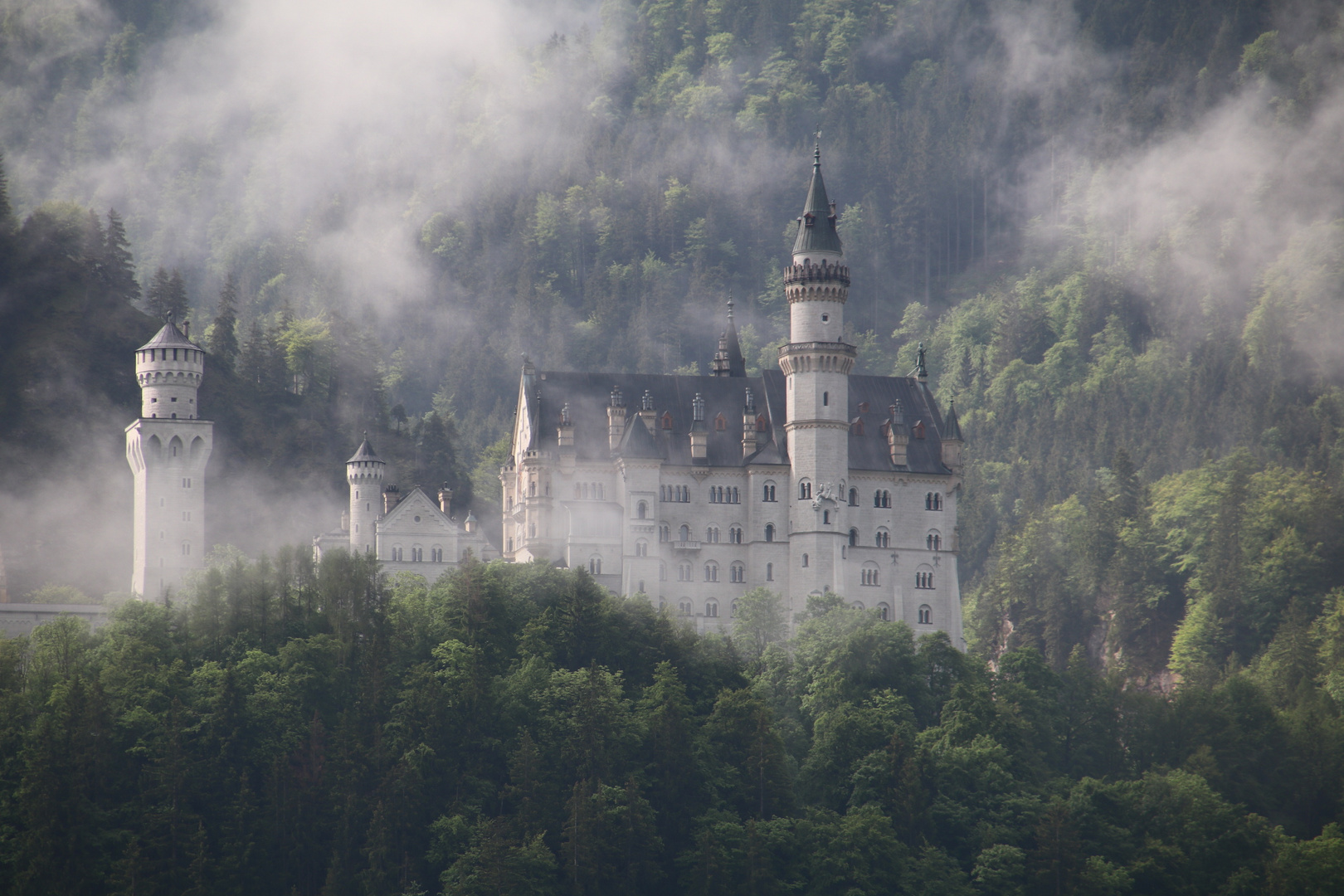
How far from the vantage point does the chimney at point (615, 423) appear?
92.6 metres

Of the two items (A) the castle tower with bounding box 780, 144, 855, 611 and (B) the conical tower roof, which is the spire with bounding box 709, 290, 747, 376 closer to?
(A) the castle tower with bounding box 780, 144, 855, 611

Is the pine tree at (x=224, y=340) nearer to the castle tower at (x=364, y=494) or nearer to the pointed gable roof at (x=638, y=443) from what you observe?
the castle tower at (x=364, y=494)

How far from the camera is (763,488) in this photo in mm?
92562

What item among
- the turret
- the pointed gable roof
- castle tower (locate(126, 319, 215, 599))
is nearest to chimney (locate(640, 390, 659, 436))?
the pointed gable roof

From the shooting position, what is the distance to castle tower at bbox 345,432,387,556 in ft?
305

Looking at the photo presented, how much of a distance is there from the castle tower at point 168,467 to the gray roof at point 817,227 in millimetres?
27595

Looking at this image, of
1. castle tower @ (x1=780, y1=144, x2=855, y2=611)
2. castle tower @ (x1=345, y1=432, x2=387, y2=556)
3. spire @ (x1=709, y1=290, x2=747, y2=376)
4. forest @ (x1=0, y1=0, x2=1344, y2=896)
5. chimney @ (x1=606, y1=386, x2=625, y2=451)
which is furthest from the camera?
spire @ (x1=709, y1=290, x2=747, y2=376)

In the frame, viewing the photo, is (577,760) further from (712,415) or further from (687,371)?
(687,371)

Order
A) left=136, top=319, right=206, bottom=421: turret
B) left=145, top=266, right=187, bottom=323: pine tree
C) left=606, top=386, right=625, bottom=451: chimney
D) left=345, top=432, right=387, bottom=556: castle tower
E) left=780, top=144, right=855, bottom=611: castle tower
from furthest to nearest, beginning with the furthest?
1. left=145, top=266, right=187, bottom=323: pine tree
2. left=345, top=432, right=387, bottom=556: castle tower
3. left=606, top=386, right=625, bottom=451: chimney
4. left=780, top=144, right=855, bottom=611: castle tower
5. left=136, top=319, right=206, bottom=421: turret

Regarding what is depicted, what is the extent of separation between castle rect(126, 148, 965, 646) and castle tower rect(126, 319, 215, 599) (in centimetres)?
13

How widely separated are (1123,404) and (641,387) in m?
49.5

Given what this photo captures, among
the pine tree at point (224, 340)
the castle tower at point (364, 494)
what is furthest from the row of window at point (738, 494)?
the pine tree at point (224, 340)

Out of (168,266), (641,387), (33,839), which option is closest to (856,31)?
(168,266)

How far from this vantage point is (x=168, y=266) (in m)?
174
